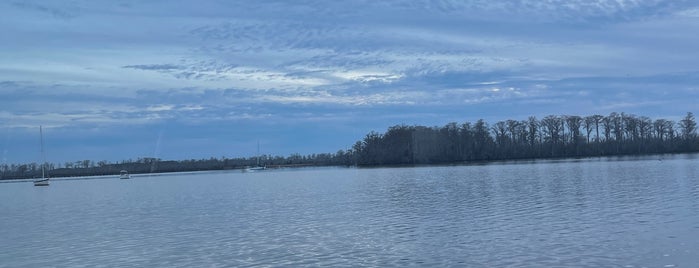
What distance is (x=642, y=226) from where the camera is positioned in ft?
72.3

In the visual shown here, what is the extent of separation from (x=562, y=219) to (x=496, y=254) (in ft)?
26.4

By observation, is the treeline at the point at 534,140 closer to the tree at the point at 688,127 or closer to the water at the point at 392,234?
the tree at the point at 688,127

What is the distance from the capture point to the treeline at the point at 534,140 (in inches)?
6284

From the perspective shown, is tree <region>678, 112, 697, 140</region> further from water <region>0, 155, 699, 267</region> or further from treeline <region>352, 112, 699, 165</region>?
water <region>0, 155, 699, 267</region>

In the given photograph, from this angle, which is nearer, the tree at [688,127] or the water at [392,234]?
the water at [392,234]

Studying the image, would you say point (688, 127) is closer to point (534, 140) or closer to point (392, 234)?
point (534, 140)

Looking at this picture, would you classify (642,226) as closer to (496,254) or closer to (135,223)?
(496,254)

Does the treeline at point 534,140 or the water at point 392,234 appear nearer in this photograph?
the water at point 392,234

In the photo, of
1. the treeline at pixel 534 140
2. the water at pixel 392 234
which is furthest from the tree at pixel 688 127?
the water at pixel 392 234

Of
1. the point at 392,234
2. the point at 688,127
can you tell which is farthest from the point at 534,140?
the point at 392,234

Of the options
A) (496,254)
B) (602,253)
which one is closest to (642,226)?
(602,253)

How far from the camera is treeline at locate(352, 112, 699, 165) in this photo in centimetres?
15962

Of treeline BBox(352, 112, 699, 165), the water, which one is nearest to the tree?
treeline BBox(352, 112, 699, 165)

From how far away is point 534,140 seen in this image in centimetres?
16800
